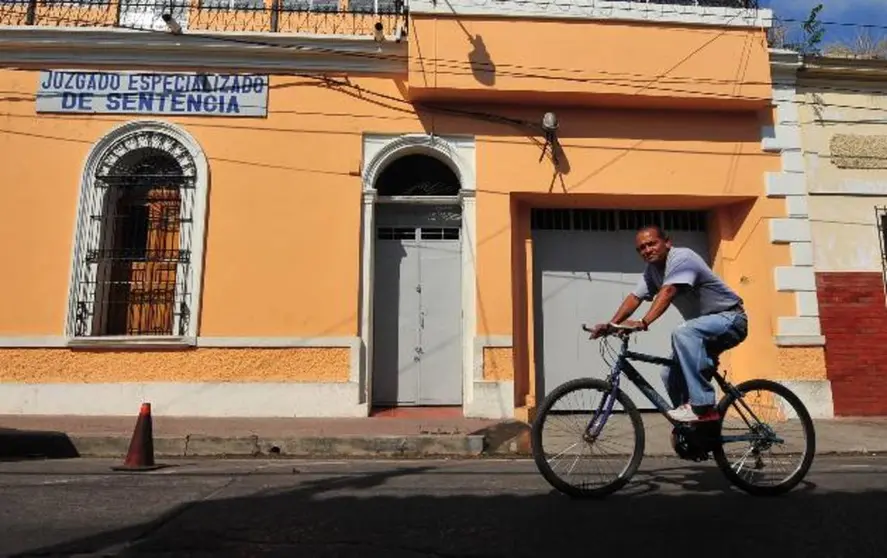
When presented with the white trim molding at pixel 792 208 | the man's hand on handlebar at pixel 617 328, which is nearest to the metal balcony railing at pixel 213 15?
the white trim molding at pixel 792 208

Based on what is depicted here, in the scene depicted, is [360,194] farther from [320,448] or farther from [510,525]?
[510,525]

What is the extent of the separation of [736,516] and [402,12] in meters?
7.98

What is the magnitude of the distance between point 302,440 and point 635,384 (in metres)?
3.83

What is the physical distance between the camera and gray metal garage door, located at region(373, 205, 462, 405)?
897 centimetres

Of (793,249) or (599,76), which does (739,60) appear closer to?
(599,76)

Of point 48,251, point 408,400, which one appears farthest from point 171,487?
point 48,251

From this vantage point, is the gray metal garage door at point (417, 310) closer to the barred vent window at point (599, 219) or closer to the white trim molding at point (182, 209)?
the barred vent window at point (599, 219)

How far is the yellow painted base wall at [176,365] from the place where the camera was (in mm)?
8414

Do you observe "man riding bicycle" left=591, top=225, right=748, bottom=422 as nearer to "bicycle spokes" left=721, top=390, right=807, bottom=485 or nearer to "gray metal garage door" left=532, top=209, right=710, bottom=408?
"bicycle spokes" left=721, top=390, right=807, bottom=485

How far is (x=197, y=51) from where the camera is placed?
9039mm

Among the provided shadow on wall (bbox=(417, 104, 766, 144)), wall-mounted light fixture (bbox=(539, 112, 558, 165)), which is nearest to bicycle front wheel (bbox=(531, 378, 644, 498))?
wall-mounted light fixture (bbox=(539, 112, 558, 165))

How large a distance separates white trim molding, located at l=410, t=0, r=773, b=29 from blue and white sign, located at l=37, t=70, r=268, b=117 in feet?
8.36

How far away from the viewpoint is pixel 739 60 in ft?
30.7

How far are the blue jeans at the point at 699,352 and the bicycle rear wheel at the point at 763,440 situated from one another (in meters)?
0.19
